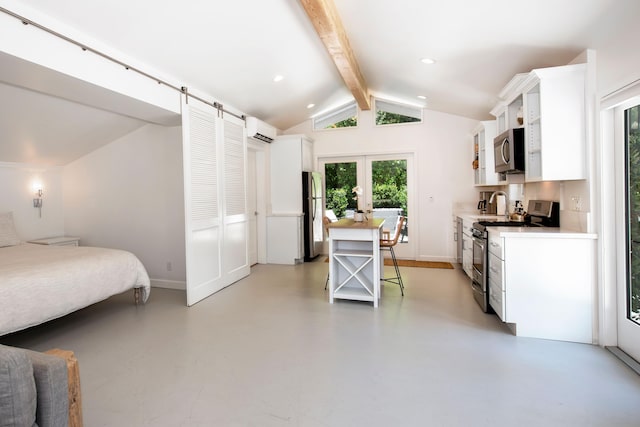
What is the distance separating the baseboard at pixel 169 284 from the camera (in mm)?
4609

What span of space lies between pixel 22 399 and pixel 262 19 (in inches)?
127

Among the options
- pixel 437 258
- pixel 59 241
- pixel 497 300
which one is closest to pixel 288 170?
pixel 437 258

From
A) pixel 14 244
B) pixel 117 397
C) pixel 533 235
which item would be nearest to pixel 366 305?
pixel 533 235

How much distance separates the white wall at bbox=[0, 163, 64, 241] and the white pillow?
0.37 m

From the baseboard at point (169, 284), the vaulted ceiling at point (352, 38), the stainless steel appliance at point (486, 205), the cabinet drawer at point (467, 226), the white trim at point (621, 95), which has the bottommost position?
the baseboard at point (169, 284)

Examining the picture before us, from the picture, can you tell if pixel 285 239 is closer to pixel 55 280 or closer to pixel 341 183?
pixel 341 183

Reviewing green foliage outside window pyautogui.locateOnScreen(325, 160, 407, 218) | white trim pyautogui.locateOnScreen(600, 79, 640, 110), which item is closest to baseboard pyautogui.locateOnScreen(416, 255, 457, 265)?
green foliage outside window pyautogui.locateOnScreen(325, 160, 407, 218)

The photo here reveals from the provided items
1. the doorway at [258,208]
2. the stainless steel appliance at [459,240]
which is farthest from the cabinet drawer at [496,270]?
the doorway at [258,208]

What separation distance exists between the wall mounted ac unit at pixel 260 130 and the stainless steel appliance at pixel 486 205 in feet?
12.1

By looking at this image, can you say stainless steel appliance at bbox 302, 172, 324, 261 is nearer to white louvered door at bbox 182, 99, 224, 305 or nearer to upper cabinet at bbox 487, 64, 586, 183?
white louvered door at bbox 182, 99, 224, 305

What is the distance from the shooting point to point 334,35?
321cm

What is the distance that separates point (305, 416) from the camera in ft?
6.16

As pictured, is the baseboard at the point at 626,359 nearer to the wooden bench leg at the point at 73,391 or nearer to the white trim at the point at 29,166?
the wooden bench leg at the point at 73,391

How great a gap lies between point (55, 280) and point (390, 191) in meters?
5.10
